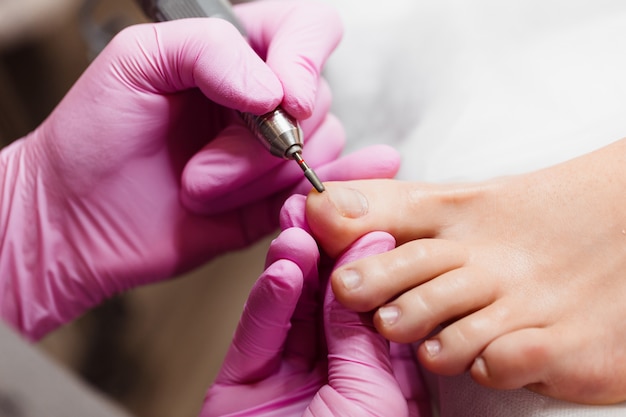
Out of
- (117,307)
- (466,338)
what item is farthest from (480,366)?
(117,307)

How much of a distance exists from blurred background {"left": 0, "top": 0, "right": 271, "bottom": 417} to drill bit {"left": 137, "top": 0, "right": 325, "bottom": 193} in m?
0.30

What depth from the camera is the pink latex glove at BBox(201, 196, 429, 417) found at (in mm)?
558

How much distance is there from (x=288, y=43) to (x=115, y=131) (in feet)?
0.79

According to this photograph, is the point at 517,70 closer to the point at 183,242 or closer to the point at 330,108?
the point at 330,108

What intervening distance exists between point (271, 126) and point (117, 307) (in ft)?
2.35

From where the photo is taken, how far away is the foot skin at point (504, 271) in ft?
1.88

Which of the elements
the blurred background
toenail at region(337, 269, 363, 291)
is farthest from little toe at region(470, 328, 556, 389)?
the blurred background

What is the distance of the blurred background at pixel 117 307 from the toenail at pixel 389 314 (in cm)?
41

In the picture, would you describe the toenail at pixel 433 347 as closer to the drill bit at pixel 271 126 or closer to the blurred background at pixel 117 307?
the drill bit at pixel 271 126

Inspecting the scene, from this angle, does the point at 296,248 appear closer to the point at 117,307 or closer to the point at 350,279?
the point at 350,279

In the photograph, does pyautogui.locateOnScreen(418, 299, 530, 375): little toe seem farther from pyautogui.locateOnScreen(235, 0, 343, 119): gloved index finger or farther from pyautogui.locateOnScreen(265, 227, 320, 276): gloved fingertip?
pyautogui.locateOnScreen(235, 0, 343, 119): gloved index finger

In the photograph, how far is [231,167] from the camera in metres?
0.69

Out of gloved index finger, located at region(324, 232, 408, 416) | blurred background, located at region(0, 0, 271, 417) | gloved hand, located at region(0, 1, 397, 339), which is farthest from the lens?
blurred background, located at region(0, 0, 271, 417)

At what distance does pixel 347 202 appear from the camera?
61 cm
